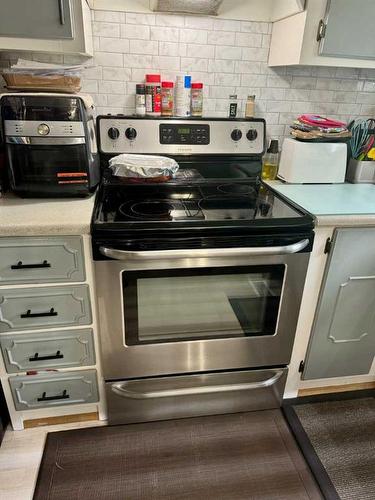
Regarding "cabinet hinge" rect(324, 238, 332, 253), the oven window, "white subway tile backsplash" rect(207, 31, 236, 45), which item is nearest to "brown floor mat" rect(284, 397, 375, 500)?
the oven window

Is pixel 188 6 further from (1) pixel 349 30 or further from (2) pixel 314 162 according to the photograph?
(2) pixel 314 162

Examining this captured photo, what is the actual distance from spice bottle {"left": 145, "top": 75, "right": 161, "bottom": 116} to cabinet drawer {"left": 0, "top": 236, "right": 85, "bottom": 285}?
0.82 meters

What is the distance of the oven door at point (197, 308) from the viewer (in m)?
1.22

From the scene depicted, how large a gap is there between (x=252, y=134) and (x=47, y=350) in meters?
1.36

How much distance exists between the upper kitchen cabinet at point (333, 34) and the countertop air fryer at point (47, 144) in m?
0.92

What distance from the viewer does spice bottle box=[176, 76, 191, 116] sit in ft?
5.44

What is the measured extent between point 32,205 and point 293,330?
3.76 ft

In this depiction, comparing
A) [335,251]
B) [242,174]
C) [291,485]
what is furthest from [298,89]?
[291,485]

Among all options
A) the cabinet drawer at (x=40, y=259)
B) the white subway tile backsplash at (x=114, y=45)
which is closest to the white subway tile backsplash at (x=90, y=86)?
the white subway tile backsplash at (x=114, y=45)

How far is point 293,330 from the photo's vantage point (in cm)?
146

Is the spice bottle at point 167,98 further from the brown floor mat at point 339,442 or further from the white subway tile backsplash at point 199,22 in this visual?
the brown floor mat at point 339,442

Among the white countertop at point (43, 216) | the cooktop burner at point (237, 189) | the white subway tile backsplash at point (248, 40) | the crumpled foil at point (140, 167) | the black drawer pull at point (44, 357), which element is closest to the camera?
the white countertop at point (43, 216)

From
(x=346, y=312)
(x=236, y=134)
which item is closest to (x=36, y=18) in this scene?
(x=236, y=134)

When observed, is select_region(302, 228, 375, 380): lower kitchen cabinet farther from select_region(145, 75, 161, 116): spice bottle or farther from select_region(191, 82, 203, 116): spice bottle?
select_region(145, 75, 161, 116): spice bottle
